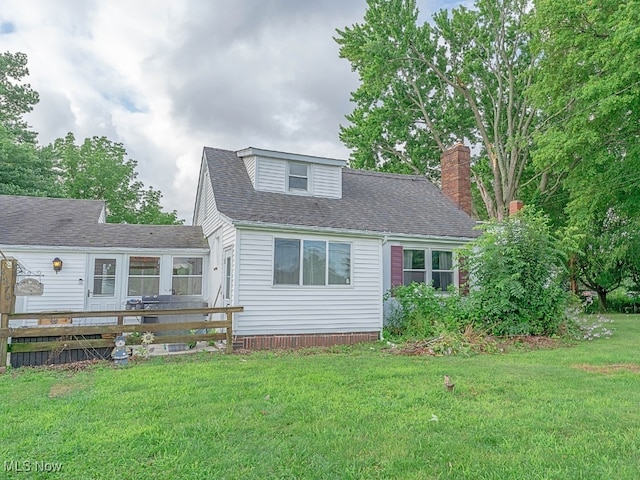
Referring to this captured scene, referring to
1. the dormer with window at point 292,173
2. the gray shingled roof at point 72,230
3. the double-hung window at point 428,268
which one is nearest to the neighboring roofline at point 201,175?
the dormer with window at point 292,173

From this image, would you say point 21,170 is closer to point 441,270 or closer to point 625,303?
point 441,270

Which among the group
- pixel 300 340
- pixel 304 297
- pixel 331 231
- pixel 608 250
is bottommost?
pixel 300 340

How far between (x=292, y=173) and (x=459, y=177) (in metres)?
6.74

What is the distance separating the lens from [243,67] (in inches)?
545

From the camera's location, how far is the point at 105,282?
39.9ft

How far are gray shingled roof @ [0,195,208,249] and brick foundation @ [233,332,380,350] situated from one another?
5039 mm

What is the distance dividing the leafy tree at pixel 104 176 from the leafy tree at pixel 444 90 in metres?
14.7

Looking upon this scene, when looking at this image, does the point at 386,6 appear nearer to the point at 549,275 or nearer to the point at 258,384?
the point at 549,275

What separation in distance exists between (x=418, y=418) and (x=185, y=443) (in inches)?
90.3

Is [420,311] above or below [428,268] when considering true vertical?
below

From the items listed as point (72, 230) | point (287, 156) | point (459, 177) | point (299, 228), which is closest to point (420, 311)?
point (299, 228)

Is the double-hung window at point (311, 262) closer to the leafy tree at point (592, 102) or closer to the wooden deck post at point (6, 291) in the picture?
the wooden deck post at point (6, 291)

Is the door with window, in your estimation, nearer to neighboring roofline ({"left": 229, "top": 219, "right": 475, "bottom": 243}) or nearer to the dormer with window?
neighboring roofline ({"left": 229, "top": 219, "right": 475, "bottom": 243})

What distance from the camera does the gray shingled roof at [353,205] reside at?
391 inches
